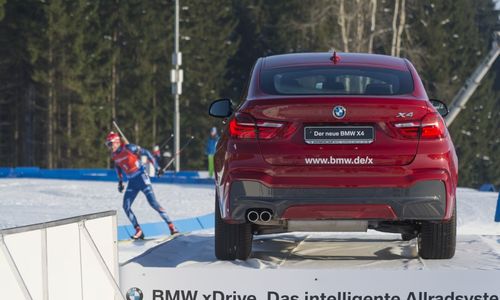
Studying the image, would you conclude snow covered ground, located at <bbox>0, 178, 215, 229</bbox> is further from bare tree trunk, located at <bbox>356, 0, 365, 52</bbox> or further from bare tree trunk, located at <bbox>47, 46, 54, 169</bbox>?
bare tree trunk, located at <bbox>47, 46, 54, 169</bbox>

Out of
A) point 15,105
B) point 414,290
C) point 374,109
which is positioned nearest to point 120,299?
point 414,290

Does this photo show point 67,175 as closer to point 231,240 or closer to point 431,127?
point 231,240

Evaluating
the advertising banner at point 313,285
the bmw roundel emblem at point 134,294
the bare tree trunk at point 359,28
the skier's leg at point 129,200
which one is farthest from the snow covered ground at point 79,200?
the bare tree trunk at point 359,28

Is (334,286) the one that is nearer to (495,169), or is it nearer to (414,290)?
(414,290)

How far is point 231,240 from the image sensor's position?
8383 millimetres

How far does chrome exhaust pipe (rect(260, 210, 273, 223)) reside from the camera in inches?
302

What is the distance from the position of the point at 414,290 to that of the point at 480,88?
70.5 metres

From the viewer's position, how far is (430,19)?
69.8 metres

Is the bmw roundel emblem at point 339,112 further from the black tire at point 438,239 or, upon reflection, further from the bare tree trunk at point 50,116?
the bare tree trunk at point 50,116

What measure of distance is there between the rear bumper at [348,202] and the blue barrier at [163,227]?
30.4 feet

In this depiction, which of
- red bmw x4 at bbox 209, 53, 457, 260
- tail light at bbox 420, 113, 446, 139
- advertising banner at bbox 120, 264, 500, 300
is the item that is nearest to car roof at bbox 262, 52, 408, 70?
red bmw x4 at bbox 209, 53, 457, 260

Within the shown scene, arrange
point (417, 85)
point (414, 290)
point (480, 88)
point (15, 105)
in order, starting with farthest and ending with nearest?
point (480, 88) → point (15, 105) → point (417, 85) → point (414, 290)

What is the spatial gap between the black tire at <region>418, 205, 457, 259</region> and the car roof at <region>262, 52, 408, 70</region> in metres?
1.20

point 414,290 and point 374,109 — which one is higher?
point 374,109
